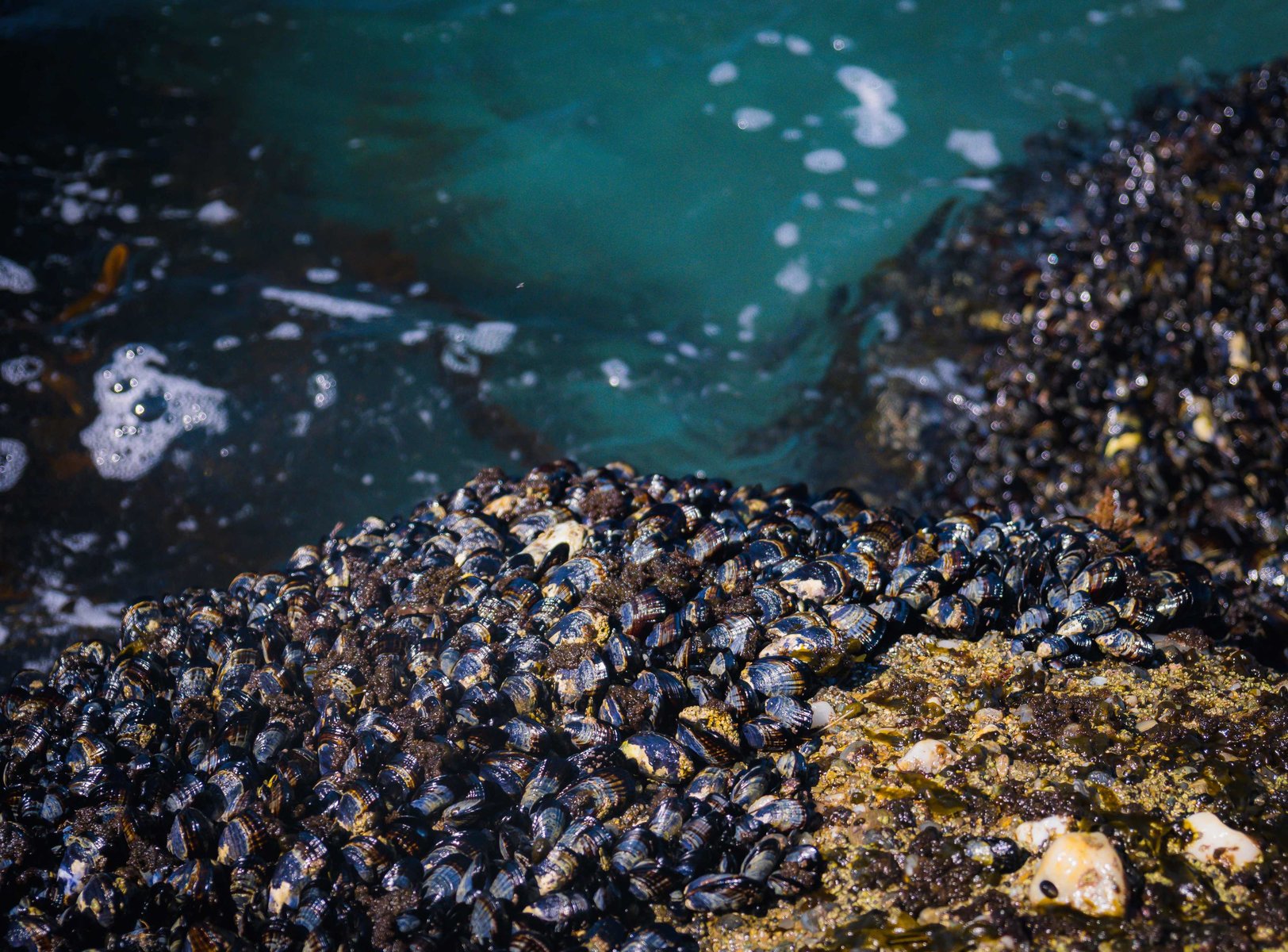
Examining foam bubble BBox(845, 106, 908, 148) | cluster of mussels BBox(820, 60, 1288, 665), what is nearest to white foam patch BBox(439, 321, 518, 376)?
cluster of mussels BBox(820, 60, 1288, 665)

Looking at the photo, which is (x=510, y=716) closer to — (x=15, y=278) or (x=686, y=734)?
(x=686, y=734)

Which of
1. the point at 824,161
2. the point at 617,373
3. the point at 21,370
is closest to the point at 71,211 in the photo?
the point at 21,370

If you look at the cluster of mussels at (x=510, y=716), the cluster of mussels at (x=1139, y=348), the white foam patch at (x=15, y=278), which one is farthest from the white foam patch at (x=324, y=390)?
Answer: the cluster of mussels at (x=1139, y=348)

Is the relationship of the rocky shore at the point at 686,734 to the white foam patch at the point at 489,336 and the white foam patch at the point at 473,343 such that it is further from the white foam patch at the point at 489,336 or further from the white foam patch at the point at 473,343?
the white foam patch at the point at 489,336

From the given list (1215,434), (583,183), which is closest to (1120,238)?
(1215,434)

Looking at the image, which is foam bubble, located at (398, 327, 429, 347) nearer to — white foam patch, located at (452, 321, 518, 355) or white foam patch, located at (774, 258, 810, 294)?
white foam patch, located at (452, 321, 518, 355)

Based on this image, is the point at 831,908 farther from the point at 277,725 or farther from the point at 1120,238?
the point at 1120,238
